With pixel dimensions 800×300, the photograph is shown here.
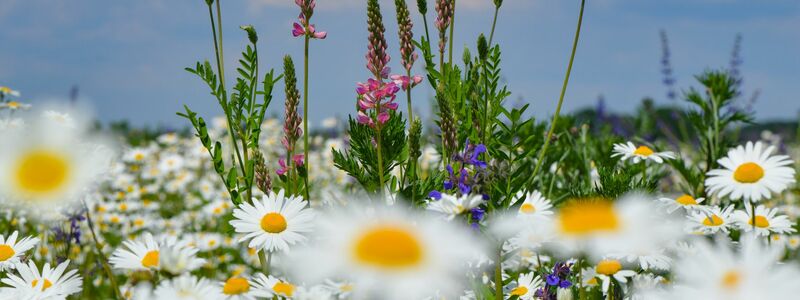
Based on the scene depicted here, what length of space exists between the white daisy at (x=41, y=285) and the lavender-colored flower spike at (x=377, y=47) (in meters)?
1.08

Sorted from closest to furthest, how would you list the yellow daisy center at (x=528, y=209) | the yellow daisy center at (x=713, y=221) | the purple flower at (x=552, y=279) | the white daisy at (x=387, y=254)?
the white daisy at (x=387, y=254)
the purple flower at (x=552, y=279)
the yellow daisy center at (x=713, y=221)
the yellow daisy center at (x=528, y=209)

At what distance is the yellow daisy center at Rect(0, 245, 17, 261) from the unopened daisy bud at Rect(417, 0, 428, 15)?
162 centimetres

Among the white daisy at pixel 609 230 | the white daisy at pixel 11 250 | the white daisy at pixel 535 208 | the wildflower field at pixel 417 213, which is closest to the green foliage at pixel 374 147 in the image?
the wildflower field at pixel 417 213

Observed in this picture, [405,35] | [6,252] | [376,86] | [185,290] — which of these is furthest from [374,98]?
[6,252]

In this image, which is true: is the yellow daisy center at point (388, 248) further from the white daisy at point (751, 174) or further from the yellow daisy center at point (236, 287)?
the white daisy at point (751, 174)

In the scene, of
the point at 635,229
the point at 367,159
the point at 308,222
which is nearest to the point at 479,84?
the point at 367,159

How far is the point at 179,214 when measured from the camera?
8.44 metres

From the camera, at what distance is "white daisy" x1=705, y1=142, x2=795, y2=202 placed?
202cm

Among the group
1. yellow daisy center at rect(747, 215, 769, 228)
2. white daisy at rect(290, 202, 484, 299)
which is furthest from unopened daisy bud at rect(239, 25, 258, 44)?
yellow daisy center at rect(747, 215, 769, 228)

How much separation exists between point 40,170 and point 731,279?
1.55 meters

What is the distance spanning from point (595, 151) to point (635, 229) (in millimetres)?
2985

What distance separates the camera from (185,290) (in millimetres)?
1543

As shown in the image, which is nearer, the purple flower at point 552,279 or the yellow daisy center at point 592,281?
the purple flower at point 552,279

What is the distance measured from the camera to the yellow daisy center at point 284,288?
1.81 m
